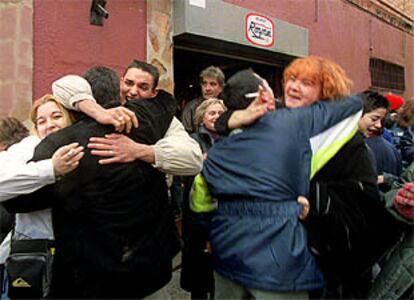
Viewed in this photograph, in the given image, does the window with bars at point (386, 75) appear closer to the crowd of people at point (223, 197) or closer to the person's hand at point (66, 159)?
the crowd of people at point (223, 197)

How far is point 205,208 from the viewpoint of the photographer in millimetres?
1647

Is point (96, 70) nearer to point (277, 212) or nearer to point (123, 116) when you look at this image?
point (123, 116)

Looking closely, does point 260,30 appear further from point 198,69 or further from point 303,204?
point 303,204

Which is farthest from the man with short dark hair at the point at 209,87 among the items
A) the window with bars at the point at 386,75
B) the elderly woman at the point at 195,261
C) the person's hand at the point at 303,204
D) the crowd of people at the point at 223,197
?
the window with bars at the point at 386,75

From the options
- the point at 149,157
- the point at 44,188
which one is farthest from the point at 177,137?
the point at 44,188

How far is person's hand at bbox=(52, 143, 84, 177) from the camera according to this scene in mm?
1431

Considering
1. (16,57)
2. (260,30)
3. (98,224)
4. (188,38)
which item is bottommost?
(98,224)

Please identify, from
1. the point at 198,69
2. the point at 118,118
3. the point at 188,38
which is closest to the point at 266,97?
the point at 118,118

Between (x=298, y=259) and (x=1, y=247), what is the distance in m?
1.55

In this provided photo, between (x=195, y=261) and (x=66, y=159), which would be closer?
(x=66, y=159)

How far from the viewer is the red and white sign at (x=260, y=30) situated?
17.1 feet

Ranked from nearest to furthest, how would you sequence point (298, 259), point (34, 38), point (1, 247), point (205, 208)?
point (298, 259), point (205, 208), point (1, 247), point (34, 38)

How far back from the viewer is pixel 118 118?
60.5 inches

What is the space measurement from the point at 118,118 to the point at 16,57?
2.10 metres
